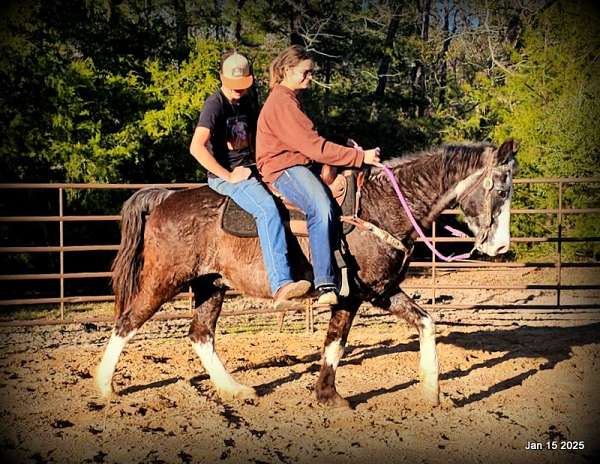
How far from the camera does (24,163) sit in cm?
1087

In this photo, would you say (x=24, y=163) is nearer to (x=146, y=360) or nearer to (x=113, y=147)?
(x=113, y=147)

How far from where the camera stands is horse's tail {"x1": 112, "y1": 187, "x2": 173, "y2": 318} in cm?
523

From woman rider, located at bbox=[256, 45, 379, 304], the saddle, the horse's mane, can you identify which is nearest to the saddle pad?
the saddle

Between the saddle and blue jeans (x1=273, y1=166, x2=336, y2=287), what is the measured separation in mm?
144

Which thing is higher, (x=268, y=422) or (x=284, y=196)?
(x=284, y=196)

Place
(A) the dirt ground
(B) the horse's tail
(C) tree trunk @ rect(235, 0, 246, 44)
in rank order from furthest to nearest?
(C) tree trunk @ rect(235, 0, 246, 44) < (B) the horse's tail < (A) the dirt ground

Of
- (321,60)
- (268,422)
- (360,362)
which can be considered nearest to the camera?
(268,422)

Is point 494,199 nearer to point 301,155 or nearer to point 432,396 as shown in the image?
point 301,155

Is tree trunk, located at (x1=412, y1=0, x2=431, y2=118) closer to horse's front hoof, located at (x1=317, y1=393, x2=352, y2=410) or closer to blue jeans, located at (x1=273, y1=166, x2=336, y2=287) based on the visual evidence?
Result: blue jeans, located at (x1=273, y1=166, x2=336, y2=287)

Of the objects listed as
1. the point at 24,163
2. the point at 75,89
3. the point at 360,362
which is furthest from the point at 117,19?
the point at 360,362

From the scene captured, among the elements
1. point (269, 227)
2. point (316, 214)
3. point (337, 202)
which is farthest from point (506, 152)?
point (269, 227)

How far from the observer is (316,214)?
4.41 m

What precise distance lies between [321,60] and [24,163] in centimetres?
849

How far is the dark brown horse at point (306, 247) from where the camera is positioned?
14.8ft
